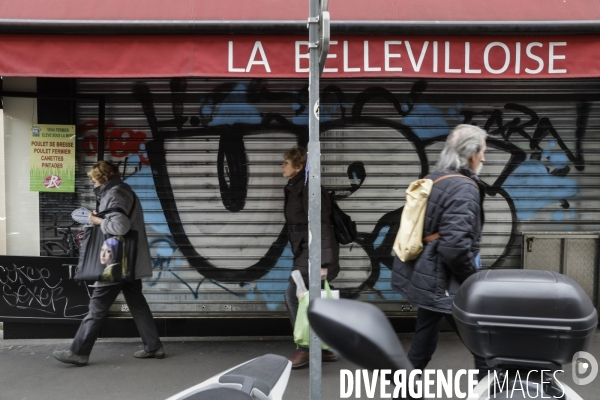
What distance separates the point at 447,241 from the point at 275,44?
2.05 m

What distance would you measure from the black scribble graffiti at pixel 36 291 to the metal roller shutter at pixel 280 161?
0.83 metres

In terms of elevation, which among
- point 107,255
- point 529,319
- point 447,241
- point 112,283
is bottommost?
point 112,283

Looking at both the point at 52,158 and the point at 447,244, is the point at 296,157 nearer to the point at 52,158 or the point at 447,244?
the point at 447,244

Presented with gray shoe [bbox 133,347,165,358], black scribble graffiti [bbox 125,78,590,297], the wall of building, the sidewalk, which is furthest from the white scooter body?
the wall of building

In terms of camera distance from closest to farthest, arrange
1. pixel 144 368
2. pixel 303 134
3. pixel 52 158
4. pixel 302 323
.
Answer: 1. pixel 302 323
2. pixel 144 368
3. pixel 52 158
4. pixel 303 134

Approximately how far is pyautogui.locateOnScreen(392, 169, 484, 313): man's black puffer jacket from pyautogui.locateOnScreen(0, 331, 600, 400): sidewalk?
59.0 inches

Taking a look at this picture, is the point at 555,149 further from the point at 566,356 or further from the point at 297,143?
the point at 566,356

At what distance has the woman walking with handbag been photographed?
4.97m

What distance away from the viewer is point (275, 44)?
4.39m

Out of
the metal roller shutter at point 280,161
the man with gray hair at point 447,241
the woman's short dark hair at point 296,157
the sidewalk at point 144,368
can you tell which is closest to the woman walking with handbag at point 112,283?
the sidewalk at point 144,368

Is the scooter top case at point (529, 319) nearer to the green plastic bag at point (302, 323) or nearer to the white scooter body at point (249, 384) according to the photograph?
the white scooter body at point (249, 384)

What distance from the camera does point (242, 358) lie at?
5.31 metres

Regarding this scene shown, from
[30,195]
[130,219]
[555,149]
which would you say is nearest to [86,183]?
[30,195]

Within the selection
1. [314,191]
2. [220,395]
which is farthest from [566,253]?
[220,395]
